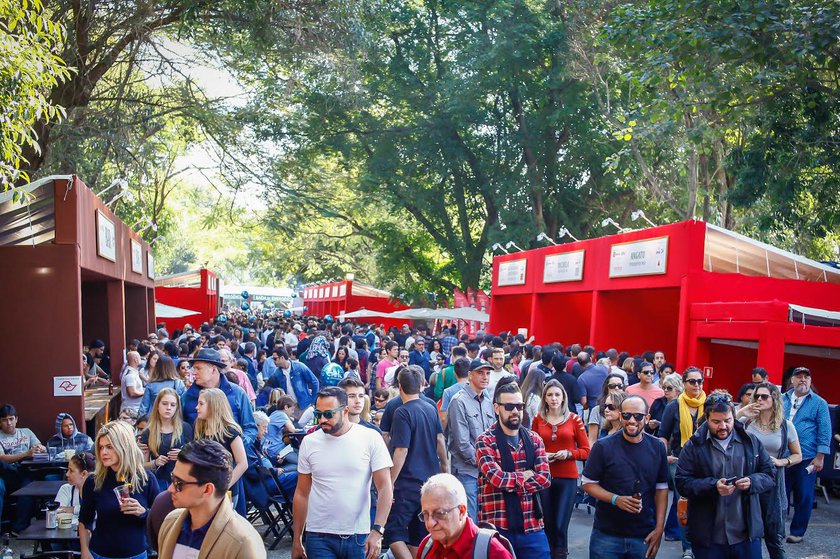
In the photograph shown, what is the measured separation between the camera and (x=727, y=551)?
6.18m

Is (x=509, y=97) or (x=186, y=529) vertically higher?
(x=509, y=97)

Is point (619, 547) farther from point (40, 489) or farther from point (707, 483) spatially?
point (40, 489)

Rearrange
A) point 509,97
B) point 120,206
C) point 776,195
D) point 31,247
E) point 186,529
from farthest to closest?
point 509,97
point 120,206
point 776,195
point 31,247
point 186,529

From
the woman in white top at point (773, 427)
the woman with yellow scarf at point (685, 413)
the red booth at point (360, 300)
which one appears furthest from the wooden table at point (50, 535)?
the red booth at point (360, 300)

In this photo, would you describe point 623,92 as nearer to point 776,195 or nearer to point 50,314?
point 776,195

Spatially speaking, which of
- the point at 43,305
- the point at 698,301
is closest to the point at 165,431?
the point at 43,305

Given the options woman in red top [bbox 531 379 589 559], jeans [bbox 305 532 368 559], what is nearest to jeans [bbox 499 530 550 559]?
jeans [bbox 305 532 368 559]

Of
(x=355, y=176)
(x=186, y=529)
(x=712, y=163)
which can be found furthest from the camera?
(x=355, y=176)

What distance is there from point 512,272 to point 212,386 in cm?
2219

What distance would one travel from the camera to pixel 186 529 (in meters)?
4.20

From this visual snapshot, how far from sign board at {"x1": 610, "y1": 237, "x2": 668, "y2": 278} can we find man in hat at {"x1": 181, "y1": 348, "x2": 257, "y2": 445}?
1255 centimetres

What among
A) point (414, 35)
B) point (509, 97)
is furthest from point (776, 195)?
point (414, 35)

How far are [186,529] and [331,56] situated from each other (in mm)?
15287

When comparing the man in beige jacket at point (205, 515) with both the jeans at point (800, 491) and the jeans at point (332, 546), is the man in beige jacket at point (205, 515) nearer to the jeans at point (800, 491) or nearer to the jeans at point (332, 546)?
the jeans at point (332, 546)
